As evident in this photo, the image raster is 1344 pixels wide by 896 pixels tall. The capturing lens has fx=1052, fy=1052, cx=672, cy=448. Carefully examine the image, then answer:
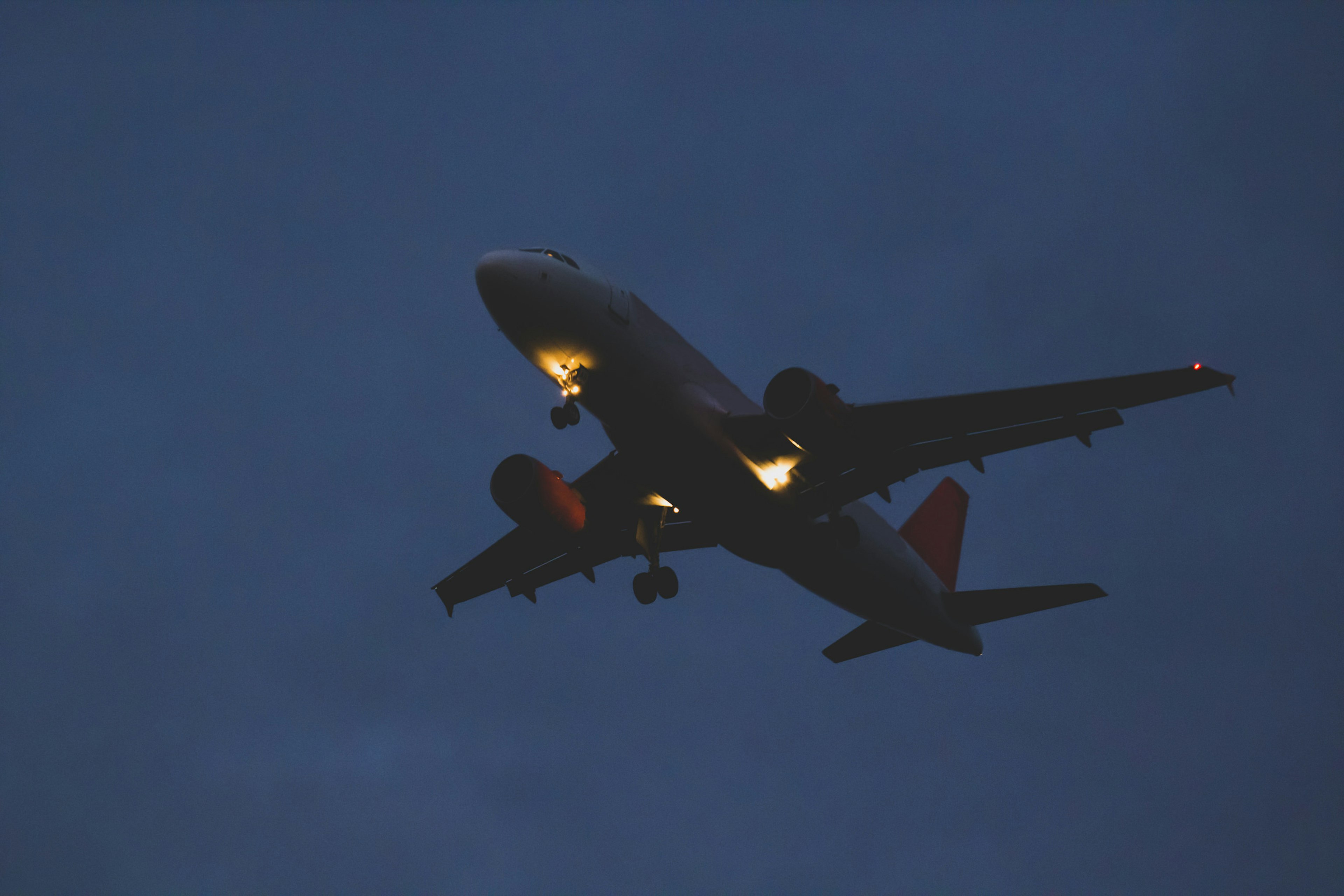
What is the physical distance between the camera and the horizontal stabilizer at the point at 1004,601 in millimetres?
28578

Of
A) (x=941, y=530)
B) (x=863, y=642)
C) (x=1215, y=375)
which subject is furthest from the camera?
(x=941, y=530)

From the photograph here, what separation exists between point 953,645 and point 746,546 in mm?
8396

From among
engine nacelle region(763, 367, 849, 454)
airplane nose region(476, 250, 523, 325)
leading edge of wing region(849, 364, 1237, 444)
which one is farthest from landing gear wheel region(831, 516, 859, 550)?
airplane nose region(476, 250, 523, 325)

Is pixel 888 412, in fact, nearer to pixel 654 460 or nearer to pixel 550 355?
pixel 654 460

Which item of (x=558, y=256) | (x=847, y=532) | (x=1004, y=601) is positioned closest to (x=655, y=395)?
(x=558, y=256)

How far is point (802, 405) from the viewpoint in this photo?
23.1 m

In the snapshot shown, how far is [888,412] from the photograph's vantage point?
24.3m

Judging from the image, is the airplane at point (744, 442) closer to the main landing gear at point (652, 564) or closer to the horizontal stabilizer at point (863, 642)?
the main landing gear at point (652, 564)

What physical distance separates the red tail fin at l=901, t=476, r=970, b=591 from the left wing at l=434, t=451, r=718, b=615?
7.32m

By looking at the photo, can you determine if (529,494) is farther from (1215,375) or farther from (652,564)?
(1215,375)

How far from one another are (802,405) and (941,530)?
14.1 metres

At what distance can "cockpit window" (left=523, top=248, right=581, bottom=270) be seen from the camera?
924 inches

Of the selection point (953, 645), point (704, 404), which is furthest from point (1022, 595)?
point (704, 404)

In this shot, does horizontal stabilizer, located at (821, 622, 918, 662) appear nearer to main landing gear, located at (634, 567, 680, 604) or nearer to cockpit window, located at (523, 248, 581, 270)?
main landing gear, located at (634, 567, 680, 604)
